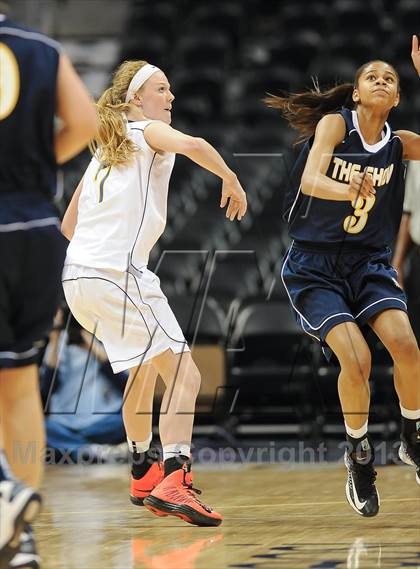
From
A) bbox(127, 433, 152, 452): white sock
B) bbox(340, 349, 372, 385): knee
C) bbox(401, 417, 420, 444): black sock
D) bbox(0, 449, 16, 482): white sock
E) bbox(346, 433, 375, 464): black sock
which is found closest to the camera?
bbox(0, 449, 16, 482): white sock

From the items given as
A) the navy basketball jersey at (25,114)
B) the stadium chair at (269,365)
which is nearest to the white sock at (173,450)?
the navy basketball jersey at (25,114)

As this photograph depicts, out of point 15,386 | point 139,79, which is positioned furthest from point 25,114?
point 139,79

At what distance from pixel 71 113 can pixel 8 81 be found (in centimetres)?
24

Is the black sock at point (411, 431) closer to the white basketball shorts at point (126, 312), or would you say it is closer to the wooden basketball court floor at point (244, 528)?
the wooden basketball court floor at point (244, 528)

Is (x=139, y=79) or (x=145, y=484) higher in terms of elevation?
(x=139, y=79)

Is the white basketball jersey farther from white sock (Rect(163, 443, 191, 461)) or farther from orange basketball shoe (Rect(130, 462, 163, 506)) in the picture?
orange basketball shoe (Rect(130, 462, 163, 506))

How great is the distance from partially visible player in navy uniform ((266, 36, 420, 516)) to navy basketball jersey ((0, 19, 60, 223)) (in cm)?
164

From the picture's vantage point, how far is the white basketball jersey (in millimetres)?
4996

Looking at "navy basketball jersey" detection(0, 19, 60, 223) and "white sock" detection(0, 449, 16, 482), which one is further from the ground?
"navy basketball jersey" detection(0, 19, 60, 223)

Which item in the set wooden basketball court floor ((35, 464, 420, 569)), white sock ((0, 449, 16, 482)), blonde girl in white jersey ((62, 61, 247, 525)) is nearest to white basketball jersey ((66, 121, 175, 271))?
blonde girl in white jersey ((62, 61, 247, 525))

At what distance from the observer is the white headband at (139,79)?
520cm

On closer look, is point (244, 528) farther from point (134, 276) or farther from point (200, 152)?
point (200, 152)

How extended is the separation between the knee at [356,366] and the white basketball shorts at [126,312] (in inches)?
28.4

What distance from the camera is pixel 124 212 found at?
500 centimetres
